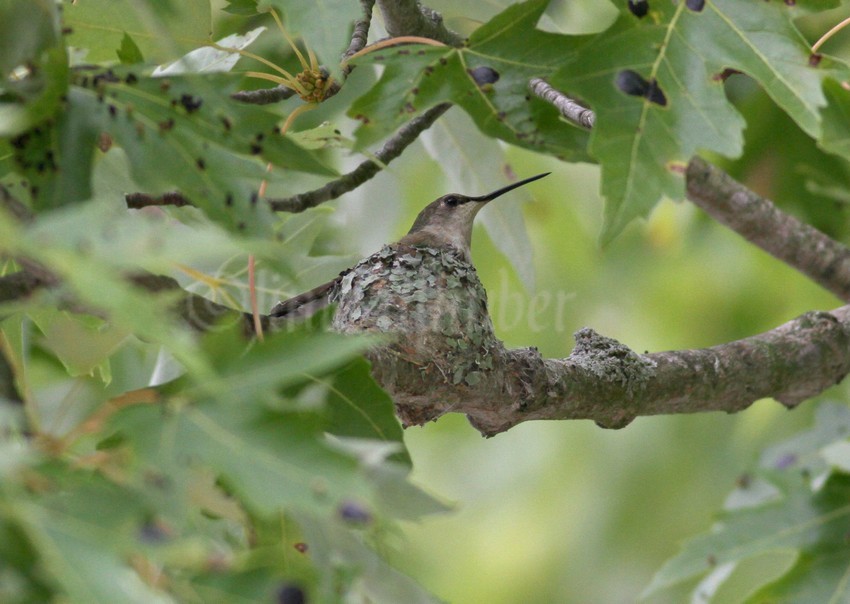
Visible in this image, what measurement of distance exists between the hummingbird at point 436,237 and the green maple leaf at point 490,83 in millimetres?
645

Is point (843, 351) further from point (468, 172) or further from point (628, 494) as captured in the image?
point (628, 494)

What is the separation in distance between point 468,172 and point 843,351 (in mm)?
1360

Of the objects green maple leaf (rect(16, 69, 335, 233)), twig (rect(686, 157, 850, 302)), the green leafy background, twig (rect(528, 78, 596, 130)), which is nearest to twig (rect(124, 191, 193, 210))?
the green leafy background

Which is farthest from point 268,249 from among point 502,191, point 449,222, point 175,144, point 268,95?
point 449,222

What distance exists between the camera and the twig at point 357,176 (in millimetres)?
2691

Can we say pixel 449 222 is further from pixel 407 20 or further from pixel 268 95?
pixel 268 95

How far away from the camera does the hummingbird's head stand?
12.1 ft

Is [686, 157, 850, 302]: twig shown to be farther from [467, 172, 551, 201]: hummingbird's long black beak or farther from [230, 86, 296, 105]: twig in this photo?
[230, 86, 296, 105]: twig

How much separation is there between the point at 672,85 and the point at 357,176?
3.38 ft

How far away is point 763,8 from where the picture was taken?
2188 millimetres

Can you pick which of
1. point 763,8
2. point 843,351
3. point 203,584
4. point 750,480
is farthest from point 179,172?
point 750,480

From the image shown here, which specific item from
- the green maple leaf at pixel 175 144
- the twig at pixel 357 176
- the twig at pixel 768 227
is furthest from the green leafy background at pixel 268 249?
the twig at pixel 768 227

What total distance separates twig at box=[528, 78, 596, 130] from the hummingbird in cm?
63

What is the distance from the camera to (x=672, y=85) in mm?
2104
